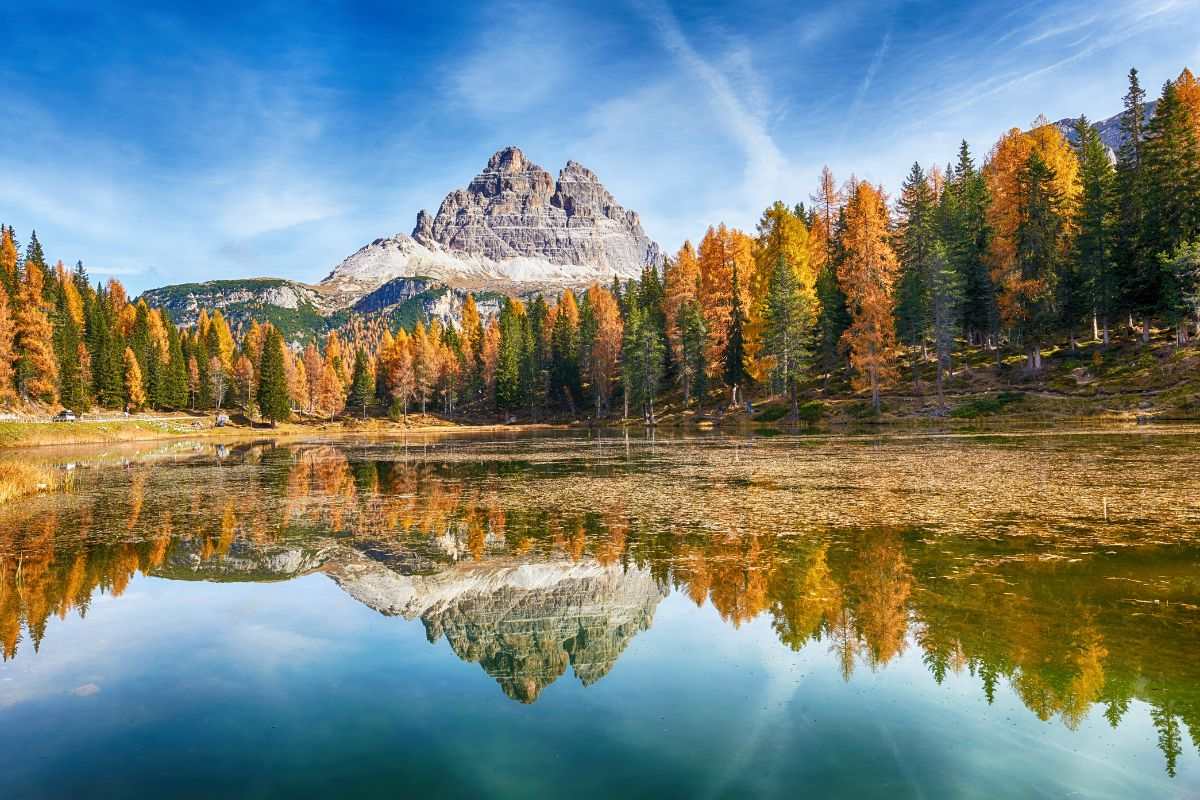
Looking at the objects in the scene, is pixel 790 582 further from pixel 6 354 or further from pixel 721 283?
pixel 6 354

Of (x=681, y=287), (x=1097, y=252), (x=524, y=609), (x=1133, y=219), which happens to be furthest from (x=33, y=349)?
(x=1133, y=219)

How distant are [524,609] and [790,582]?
4.16m

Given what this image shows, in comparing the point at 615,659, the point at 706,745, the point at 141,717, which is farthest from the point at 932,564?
the point at 141,717

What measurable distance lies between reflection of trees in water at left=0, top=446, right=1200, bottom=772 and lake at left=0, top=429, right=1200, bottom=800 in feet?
0.19

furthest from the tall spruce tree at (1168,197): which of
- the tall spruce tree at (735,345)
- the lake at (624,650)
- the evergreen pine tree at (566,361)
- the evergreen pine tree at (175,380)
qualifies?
the evergreen pine tree at (175,380)

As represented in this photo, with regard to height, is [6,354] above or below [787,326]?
above

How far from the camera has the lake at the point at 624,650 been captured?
5504 millimetres

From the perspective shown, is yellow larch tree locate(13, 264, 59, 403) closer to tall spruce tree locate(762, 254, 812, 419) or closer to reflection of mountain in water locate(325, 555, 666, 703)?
tall spruce tree locate(762, 254, 812, 419)

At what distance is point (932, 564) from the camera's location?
439 inches

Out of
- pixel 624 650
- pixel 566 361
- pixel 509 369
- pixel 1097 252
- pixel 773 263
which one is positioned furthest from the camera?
pixel 509 369

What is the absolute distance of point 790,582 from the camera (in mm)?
10492

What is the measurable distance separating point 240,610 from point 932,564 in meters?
11.3

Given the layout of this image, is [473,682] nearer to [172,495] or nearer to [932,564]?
[932,564]

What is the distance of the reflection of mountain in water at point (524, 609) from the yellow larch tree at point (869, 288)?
41.6 meters
